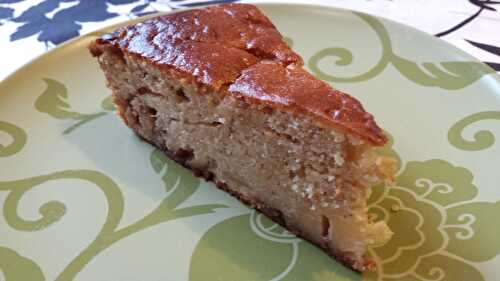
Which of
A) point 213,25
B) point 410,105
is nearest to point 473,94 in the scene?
point 410,105

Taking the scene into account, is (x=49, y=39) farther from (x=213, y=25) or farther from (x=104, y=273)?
(x=104, y=273)

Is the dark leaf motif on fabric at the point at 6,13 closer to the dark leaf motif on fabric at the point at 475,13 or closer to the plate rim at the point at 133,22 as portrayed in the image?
the plate rim at the point at 133,22

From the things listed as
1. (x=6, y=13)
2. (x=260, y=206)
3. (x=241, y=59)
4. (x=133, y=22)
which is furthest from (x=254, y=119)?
(x=6, y=13)

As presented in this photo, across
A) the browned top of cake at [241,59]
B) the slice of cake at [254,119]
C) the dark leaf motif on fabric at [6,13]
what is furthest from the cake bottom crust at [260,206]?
the dark leaf motif on fabric at [6,13]

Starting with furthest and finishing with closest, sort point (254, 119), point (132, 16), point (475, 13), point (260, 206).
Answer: point (132, 16) → point (475, 13) → point (260, 206) → point (254, 119)

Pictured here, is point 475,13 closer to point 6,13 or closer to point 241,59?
point 241,59

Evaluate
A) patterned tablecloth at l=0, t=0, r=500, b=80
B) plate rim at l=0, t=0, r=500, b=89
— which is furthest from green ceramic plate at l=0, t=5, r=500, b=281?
patterned tablecloth at l=0, t=0, r=500, b=80

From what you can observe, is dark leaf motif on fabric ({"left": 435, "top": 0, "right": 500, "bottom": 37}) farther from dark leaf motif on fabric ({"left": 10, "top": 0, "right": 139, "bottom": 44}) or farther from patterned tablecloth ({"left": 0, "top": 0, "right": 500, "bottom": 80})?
dark leaf motif on fabric ({"left": 10, "top": 0, "right": 139, "bottom": 44})
